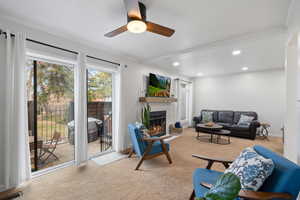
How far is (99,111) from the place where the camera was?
136 inches

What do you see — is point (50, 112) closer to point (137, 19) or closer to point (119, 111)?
point (119, 111)

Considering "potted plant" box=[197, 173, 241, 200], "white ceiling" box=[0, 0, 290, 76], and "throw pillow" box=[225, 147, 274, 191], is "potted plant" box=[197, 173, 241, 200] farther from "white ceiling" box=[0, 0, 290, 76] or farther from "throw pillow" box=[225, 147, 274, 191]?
"white ceiling" box=[0, 0, 290, 76]

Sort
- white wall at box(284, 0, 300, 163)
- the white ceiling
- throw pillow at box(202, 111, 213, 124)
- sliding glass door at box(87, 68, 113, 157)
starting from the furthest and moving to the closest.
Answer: throw pillow at box(202, 111, 213, 124) < sliding glass door at box(87, 68, 113, 157) < white wall at box(284, 0, 300, 163) < the white ceiling

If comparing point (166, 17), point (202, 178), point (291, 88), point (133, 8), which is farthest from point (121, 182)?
point (291, 88)

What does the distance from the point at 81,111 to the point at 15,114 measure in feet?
3.22

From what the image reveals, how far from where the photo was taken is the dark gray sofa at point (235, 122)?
15.8 ft

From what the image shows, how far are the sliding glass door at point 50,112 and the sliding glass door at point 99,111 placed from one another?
0.40m

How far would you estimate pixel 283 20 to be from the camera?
6.71 ft

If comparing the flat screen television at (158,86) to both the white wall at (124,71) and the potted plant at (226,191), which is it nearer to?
the white wall at (124,71)

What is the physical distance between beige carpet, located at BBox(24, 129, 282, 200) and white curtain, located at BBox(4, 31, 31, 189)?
34cm

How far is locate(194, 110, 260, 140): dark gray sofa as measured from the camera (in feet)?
15.8

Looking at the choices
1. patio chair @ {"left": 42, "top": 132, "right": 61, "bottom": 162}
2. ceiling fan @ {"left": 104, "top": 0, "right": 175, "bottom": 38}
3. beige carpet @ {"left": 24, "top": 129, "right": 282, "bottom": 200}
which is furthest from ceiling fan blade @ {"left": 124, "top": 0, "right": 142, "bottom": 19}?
patio chair @ {"left": 42, "top": 132, "right": 61, "bottom": 162}

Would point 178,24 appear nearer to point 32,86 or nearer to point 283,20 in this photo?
point 283,20

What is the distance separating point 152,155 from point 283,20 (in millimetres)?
3132
